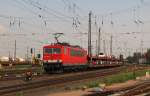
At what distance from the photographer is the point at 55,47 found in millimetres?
49562

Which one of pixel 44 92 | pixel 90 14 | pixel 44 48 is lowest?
pixel 44 92

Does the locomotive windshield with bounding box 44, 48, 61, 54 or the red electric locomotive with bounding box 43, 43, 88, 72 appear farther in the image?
the locomotive windshield with bounding box 44, 48, 61, 54

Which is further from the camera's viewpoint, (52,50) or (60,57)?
(52,50)

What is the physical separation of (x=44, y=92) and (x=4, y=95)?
12.7ft

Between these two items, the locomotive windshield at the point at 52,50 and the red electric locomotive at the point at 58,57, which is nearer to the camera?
the red electric locomotive at the point at 58,57

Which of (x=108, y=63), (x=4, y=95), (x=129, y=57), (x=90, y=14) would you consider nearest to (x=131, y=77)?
(x=4, y=95)

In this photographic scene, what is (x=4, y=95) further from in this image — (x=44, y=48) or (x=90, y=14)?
(x=90, y=14)

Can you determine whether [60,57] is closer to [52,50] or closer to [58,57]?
[58,57]

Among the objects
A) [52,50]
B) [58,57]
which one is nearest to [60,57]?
[58,57]

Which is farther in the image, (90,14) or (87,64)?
(90,14)

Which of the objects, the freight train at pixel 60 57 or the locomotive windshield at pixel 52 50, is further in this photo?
the locomotive windshield at pixel 52 50

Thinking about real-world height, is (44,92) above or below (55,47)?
below

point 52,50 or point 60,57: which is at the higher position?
point 52,50

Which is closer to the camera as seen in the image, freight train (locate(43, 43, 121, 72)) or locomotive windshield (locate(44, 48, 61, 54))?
freight train (locate(43, 43, 121, 72))
